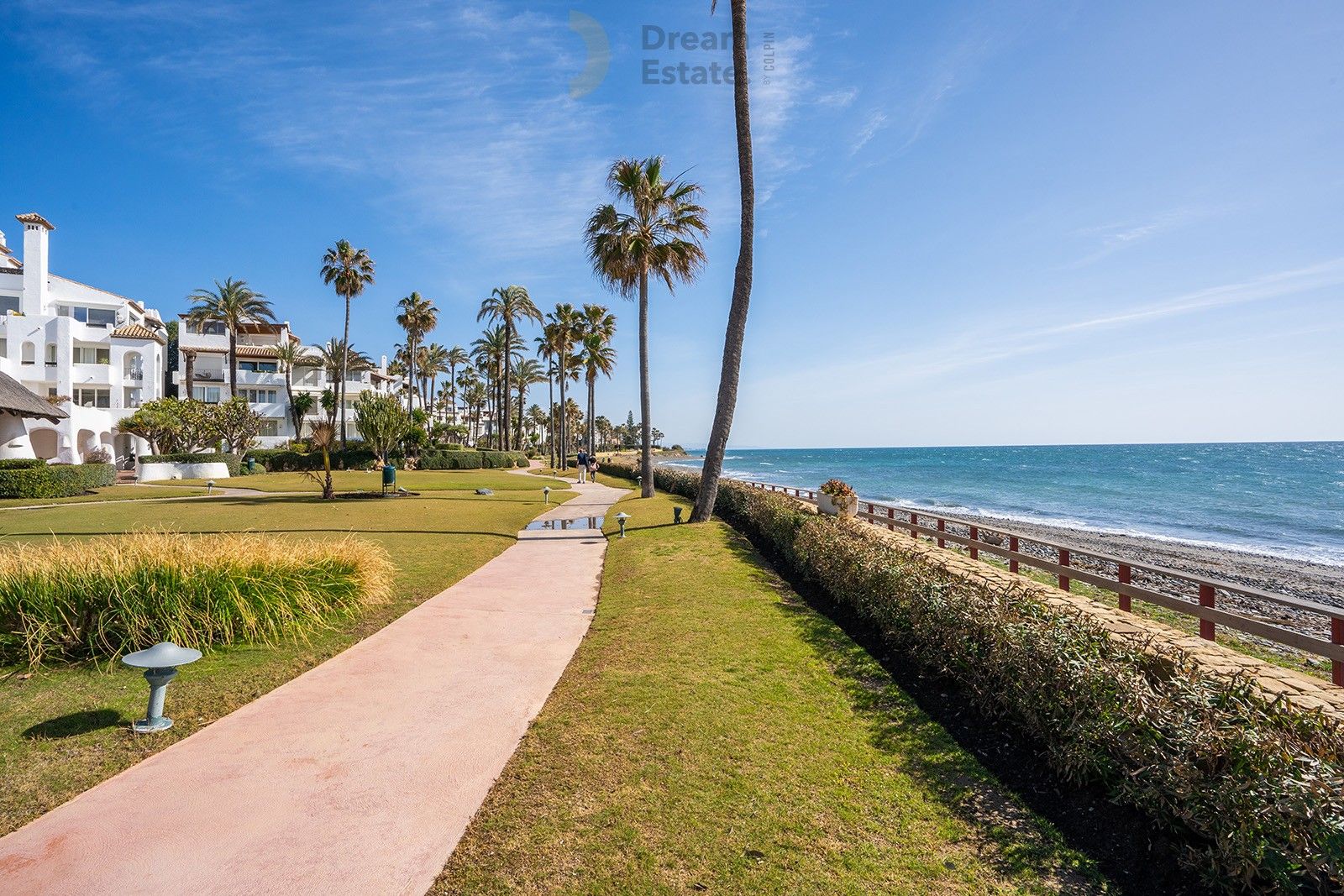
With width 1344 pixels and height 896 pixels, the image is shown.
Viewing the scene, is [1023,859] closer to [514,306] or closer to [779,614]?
[779,614]

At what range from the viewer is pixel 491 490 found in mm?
32000

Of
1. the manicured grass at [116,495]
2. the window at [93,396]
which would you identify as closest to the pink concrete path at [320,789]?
the manicured grass at [116,495]

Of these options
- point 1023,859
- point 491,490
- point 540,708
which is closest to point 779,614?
point 540,708

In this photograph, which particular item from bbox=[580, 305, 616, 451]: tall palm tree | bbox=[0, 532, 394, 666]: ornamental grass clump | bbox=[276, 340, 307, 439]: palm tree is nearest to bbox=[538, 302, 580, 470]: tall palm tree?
bbox=[580, 305, 616, 451]: tall palm tree

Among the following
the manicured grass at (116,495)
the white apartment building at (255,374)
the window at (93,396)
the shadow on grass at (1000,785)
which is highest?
the white apartment building at (255,374)

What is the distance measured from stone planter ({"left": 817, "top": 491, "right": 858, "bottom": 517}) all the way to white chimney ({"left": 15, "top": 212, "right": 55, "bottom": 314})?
5571cm

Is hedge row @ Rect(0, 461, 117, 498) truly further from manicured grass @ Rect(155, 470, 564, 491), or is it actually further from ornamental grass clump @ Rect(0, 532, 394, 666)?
ornamental grass clump @ Rect(0, 532, 394, 666)

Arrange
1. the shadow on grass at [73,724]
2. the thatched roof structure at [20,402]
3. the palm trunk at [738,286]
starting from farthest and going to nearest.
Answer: the thatched roof structure at [20,402] → the palm trunk at [738,286] → the shadow on grass at [73,724]

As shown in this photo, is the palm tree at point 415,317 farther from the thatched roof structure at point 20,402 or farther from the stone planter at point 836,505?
the stone planter at point 836,505

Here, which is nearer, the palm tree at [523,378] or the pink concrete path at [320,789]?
the pink concrete path at [320,789]

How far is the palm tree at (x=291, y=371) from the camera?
56000 millimetres

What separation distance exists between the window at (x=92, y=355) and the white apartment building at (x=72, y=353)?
4cm

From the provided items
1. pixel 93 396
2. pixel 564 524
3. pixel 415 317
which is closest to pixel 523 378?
pixel 415 317

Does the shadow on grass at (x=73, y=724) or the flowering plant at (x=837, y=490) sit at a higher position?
the flowering plant at (x=837, y=490)
